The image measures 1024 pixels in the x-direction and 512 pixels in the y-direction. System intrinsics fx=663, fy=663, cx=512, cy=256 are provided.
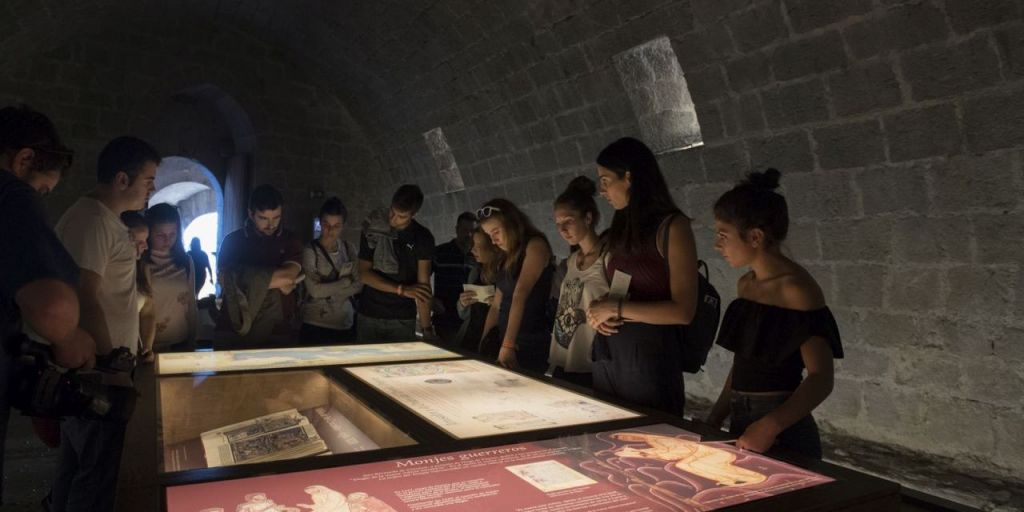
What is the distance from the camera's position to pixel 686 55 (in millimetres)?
4727

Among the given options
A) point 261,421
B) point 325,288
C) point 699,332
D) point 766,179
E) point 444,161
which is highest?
point 444,161

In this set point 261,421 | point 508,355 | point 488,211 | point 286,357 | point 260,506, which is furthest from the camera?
point 488,211

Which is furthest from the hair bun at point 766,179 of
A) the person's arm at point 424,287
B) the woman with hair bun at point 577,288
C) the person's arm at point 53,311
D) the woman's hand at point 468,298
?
the person's arm at point 424,287

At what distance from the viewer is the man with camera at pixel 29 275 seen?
1845 mm

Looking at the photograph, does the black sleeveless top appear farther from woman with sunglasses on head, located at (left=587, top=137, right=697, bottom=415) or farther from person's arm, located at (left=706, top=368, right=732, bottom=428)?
woman with sunglasses on head, located at (left=587, top=137, right=697, bottom=415)

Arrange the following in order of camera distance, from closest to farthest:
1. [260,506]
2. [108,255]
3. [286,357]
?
[260,506]
[108,255]
[286,357]

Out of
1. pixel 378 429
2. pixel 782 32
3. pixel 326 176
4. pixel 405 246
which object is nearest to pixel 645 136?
pixel 782 32

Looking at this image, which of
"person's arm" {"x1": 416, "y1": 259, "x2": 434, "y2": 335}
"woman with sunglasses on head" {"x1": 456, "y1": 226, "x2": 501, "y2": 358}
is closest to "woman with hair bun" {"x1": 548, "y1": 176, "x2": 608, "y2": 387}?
"woman with sunglasses on head" {"x1": 456, "y1": 226, "x2": 501, "y2": 358}

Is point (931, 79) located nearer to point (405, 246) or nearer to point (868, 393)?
point (868, 393)

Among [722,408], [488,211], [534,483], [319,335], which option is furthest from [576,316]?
[319,335]

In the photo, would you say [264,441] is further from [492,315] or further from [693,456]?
[492,315]

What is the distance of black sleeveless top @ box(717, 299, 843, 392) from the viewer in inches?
69.7

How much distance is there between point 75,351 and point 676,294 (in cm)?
184

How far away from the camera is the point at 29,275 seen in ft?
6.05
